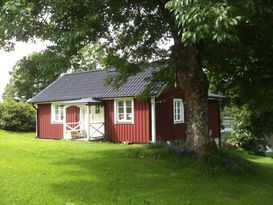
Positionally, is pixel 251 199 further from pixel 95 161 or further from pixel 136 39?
pixel 136 39

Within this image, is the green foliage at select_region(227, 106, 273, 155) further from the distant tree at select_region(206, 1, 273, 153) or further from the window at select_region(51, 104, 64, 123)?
the window at select_region(51, 104, 64, 123)

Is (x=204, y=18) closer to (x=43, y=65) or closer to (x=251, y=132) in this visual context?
(x=43, y=65)

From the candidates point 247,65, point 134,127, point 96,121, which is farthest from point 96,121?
point 247,65

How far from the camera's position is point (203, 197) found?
8.48 m

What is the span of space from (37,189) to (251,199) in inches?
188

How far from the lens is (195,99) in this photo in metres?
12.6

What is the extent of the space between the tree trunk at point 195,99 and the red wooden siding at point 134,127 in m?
8.79

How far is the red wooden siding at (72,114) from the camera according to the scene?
25.6 meters

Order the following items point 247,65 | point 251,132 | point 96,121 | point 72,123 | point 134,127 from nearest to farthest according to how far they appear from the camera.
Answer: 1. point 247,65
2. point 134,127
3. point 96,121
4. point 72,123
5. point 251,132

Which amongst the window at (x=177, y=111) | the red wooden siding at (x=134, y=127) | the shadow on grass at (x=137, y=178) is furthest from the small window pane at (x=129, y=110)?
the shadow on grass at (x=137, y=178)

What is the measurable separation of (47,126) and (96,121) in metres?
4.62

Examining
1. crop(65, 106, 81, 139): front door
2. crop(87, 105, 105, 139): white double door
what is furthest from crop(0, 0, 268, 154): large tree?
crop(65, 106, 81, 139): front door

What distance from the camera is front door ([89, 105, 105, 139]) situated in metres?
23.7

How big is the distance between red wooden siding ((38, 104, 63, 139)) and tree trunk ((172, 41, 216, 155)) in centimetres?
1516
